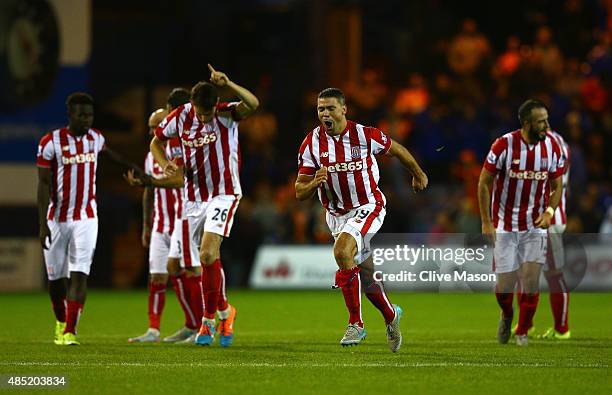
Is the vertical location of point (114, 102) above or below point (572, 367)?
above

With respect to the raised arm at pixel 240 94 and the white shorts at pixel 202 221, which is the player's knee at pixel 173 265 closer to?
the white shorts at pixel 202 221

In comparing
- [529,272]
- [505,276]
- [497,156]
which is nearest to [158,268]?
[505,276]

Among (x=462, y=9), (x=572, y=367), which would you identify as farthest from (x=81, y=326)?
(x=462, y=9)

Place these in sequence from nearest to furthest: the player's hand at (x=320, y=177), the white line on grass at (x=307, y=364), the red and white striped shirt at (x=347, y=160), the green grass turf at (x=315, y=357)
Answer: the green grass turf at (x=315, y=357) < the white line on grass at (x=307, y=364) < the player's hand at (x=320, y=177) < the red and white striped shirt at (x=347, y=160)

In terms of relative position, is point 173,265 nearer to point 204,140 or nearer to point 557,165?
point 204,140

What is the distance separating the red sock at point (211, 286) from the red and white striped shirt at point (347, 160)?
122 cm

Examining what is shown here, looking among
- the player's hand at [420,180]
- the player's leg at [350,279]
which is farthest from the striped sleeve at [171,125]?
the player's hand at [420,180]

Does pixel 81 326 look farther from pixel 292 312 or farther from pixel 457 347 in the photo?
pixel 457 347

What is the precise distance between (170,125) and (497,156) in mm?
2927

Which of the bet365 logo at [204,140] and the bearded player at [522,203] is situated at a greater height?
the bet365 logo at [204,140]

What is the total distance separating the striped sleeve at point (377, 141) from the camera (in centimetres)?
963

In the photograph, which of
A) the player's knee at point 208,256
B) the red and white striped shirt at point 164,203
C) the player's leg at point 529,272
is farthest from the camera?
the red and white striped shirt at point 164,203

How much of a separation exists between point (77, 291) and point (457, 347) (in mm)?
3386

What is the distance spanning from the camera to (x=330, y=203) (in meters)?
9.88
